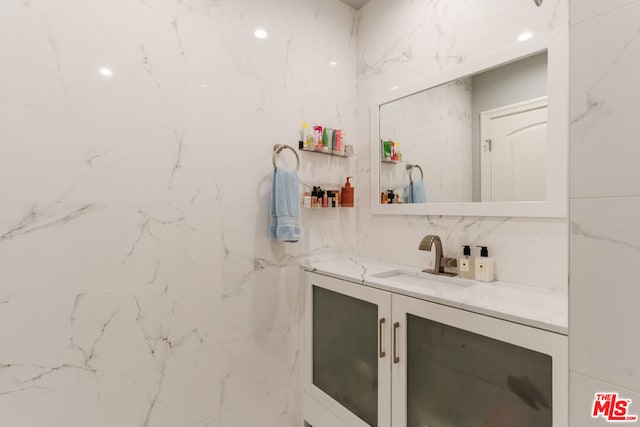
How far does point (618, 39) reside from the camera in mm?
586

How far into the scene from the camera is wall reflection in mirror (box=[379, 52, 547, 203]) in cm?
125

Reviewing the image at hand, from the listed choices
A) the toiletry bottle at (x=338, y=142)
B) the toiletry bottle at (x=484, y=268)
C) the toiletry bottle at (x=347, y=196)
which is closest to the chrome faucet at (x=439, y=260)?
the toiletry bottle at (x=484, y=268)

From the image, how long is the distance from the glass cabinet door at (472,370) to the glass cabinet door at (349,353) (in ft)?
0.28

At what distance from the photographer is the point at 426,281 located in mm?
1495

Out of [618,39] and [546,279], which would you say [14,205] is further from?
[546,279]

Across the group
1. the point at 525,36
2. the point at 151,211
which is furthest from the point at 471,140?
the point at 151,211

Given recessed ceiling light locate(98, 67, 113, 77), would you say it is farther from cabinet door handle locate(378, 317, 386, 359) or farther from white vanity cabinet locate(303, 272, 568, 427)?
cabinet door handle locate(378, 317, 386, 359)

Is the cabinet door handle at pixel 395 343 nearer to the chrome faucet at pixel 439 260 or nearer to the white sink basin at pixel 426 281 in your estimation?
the white sink basin at pixel 426 281

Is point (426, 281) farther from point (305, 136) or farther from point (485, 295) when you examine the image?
point (305, 136)

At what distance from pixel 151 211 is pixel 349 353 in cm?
105

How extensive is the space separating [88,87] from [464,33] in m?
1.55

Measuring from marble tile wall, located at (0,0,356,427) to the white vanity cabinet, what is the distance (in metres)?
0.19

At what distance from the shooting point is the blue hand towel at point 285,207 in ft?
4.96

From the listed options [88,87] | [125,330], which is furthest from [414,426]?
[88,87]
